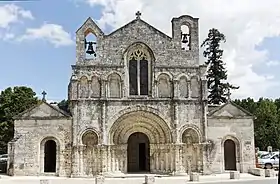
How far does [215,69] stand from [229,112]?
22.1 m

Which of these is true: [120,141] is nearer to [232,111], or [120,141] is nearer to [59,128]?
[59,128]

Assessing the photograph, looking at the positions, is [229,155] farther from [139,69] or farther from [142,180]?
[139,69]

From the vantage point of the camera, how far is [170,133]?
29.1m

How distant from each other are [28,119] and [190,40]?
13098 mm

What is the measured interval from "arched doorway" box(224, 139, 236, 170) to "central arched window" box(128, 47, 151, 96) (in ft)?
23.9

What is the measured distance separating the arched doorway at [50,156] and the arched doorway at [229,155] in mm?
12650

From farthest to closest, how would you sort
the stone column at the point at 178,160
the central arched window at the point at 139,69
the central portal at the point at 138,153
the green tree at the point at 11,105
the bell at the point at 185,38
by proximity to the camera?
1. the green tree at the point at 11,105
2. the central portal at the point at 138,153
3. the bell at the point at 185,38
4. the central arched window at the point at 139,69
5. the stone column at the point at 178,160

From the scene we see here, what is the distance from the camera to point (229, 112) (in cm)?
3041

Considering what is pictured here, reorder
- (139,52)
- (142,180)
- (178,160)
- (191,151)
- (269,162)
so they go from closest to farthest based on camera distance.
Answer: (142,180) → (178,160) → (191,151) → (139,52) → (269,162)

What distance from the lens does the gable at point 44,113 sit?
2908 cm

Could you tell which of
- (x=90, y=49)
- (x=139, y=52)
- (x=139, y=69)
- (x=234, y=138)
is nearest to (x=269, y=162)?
(x=234, y=138)

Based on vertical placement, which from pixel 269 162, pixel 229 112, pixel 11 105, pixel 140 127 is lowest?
pixel 269 162

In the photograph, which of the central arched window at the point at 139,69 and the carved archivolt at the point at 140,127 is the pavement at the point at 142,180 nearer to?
the carved archivolt at the point at 140,127

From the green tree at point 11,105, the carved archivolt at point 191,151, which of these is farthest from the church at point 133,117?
the green tree at point 11,105
